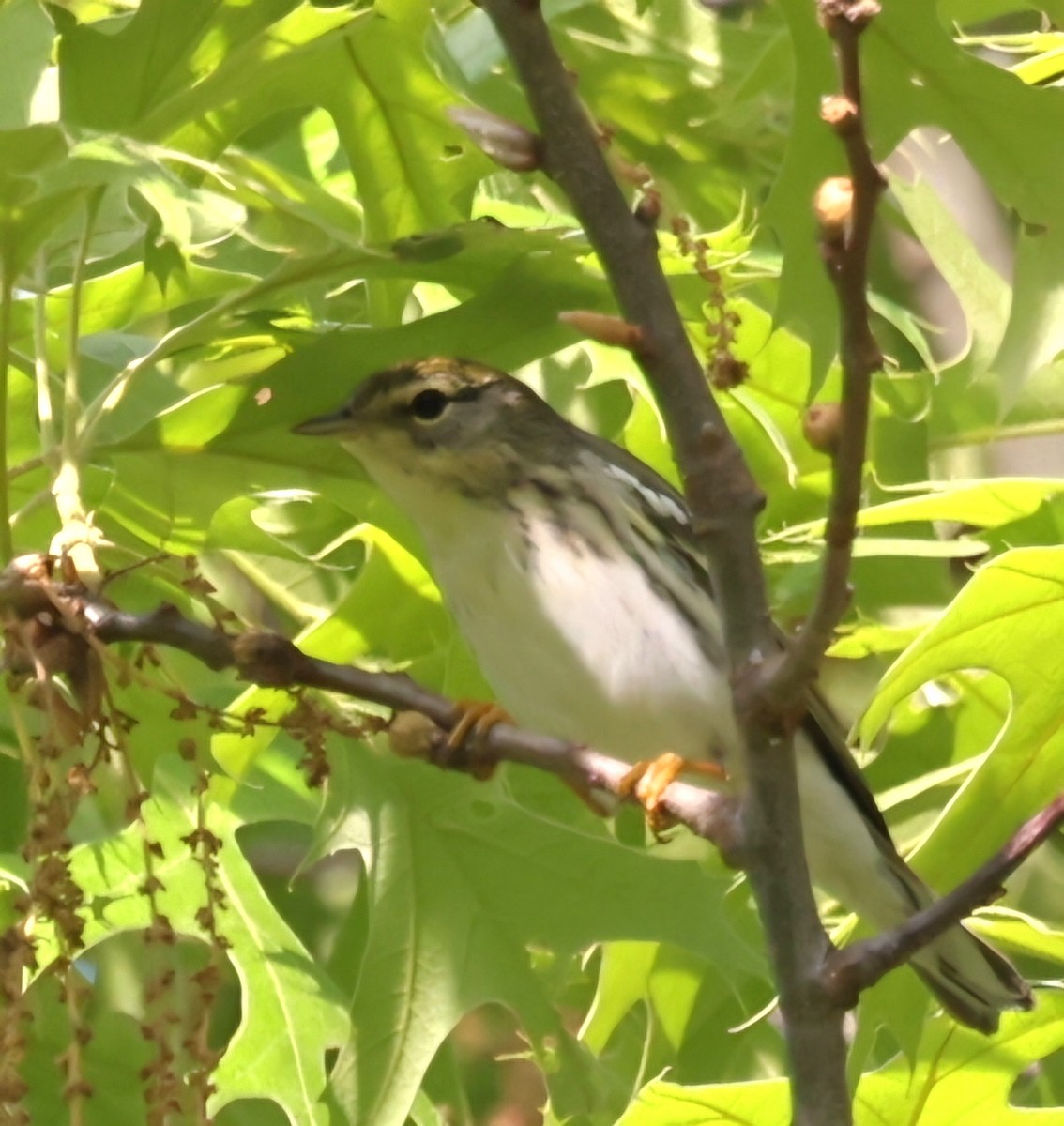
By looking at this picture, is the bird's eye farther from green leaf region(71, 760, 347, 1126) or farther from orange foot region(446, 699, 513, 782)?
orange foot region(446, 699, 513, 782)

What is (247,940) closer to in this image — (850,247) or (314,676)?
(314,676)

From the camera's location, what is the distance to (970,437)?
1961 mm

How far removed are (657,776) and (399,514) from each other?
0.37 m

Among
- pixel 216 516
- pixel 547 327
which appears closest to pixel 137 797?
pixel 216 516

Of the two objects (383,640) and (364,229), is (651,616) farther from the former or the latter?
(364,229)

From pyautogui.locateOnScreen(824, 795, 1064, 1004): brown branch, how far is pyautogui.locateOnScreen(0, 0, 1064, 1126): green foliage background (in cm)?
19

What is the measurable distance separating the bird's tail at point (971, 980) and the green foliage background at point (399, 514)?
3 centimetres

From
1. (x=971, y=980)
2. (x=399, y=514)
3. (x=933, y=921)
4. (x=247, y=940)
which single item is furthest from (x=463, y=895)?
(x=933, y=921)

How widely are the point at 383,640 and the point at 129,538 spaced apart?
28 cm

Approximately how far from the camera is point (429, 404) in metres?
1.81

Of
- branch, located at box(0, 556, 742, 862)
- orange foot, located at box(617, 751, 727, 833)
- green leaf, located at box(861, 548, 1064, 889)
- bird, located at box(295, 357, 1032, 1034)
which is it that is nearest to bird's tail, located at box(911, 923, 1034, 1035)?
bird, located at box(295, 357, 1032, 1034)

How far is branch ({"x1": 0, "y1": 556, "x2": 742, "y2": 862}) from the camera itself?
1.17 metres

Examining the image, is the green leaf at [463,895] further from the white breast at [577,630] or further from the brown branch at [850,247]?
the brown branch at [850,247]

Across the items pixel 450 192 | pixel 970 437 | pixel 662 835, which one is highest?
pixel 450 192
